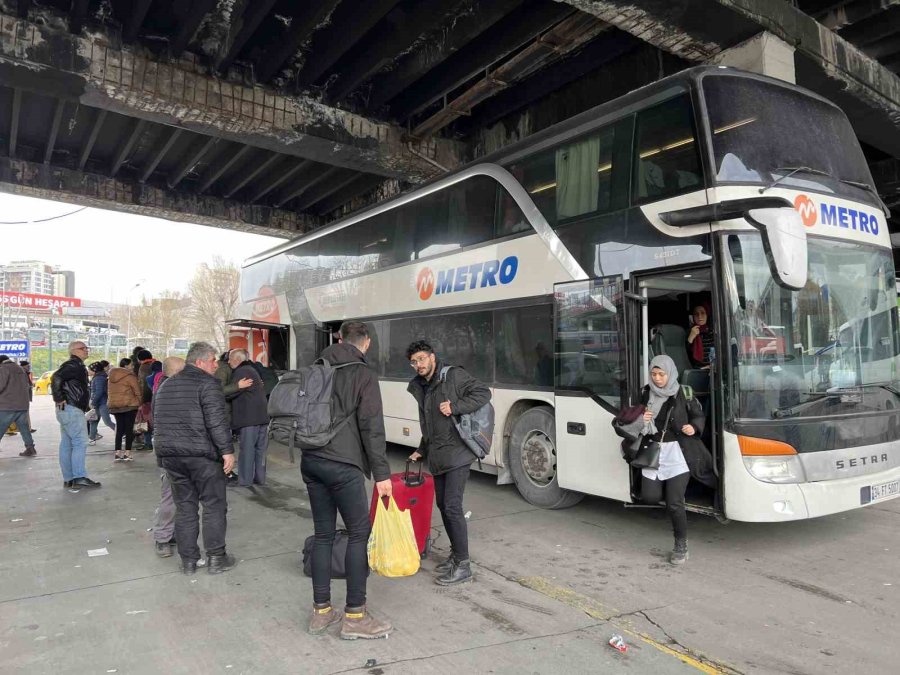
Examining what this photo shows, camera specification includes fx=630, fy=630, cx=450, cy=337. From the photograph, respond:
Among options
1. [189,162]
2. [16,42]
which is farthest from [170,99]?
[189,162]

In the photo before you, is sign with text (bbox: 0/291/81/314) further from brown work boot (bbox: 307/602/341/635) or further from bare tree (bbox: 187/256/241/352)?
brown work boot (bbox: 307/602/341/635)

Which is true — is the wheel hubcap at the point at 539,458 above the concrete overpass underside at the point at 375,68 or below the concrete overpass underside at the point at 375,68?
below

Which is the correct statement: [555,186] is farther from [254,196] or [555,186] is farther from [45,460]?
[254,196]

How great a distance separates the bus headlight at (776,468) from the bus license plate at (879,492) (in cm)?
66

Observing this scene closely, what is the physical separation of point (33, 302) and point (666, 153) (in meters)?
62.2

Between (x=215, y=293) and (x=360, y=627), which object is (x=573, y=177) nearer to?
(x=360, y=627)

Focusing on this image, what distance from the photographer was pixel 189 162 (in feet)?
44.3

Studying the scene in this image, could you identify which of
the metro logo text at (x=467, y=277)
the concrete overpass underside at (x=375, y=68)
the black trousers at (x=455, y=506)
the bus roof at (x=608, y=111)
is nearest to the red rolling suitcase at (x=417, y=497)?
the black trousers at (x=455, y=506)

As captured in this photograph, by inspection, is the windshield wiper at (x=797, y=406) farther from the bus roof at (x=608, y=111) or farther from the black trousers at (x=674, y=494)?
the bus roof at (x=608, y=111)

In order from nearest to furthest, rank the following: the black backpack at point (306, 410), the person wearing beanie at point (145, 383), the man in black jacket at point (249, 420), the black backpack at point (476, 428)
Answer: the black backpack at point (306, 410) < the black backpack at point (476, 428) < the man in black jacket at point (249, 420) < the person wearing beanie at point (145, 383)

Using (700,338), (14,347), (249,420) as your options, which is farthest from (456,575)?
(14,347)

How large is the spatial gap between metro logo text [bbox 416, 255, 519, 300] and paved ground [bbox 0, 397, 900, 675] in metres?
2.63

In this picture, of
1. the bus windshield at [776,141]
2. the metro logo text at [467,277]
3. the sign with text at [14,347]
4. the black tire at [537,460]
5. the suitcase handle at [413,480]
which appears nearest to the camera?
the suitcase handle at [413,480]

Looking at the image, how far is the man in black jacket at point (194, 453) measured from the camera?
4.71 metres
